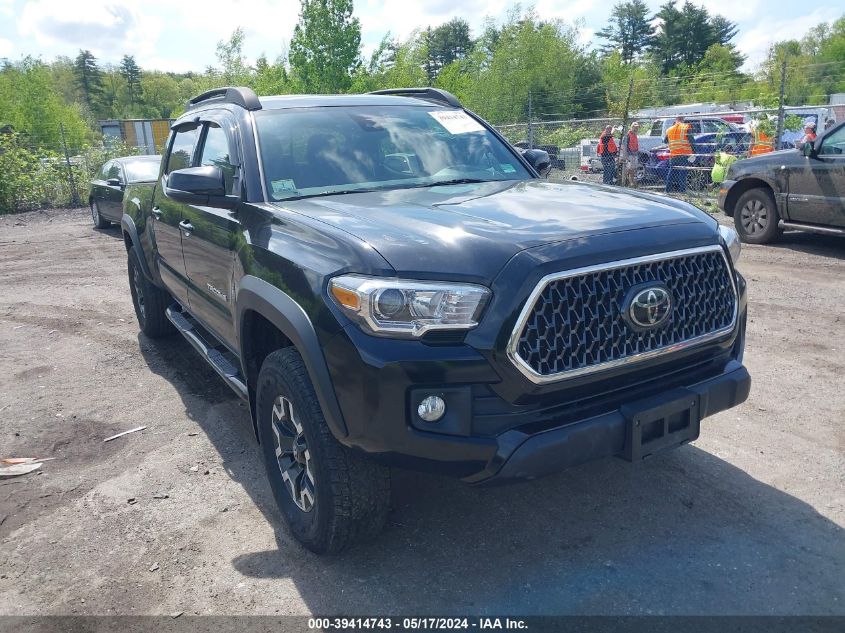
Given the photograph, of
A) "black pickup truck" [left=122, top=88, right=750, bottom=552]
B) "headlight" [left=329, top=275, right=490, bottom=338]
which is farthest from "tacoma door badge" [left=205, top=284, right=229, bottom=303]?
"headlight" [left=329, top=275, right=490, bottom=338]

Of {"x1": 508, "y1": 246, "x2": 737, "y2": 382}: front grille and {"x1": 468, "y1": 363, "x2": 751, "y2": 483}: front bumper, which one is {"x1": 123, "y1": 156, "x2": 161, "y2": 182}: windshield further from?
{"x1": 468, "y1": 363, "x2": 751, "y2": 483}: front bumper

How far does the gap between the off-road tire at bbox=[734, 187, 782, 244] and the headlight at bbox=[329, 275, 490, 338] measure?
27.6 feet

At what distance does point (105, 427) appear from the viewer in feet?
15.6

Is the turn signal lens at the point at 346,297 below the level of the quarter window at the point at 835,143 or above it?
below

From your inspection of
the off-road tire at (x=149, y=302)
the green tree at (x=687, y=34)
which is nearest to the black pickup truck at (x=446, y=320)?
the off-road tire at (x=149, y=302)

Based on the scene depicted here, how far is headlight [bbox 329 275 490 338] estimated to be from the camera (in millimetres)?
2531

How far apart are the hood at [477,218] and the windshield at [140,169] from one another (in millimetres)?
9541

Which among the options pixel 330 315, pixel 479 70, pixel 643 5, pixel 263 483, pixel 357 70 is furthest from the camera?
pixel 643 5

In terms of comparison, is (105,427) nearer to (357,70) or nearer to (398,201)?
(398,201)

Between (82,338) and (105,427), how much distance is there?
8.49ft

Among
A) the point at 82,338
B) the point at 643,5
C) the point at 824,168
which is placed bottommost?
the point at 82,338

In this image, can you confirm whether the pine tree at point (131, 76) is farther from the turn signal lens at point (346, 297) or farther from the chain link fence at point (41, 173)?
the turn signal lens at point (346, 297)

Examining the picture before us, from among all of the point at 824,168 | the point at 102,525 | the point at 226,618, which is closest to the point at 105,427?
the point at 102,525

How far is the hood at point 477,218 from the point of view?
262 centimetres
